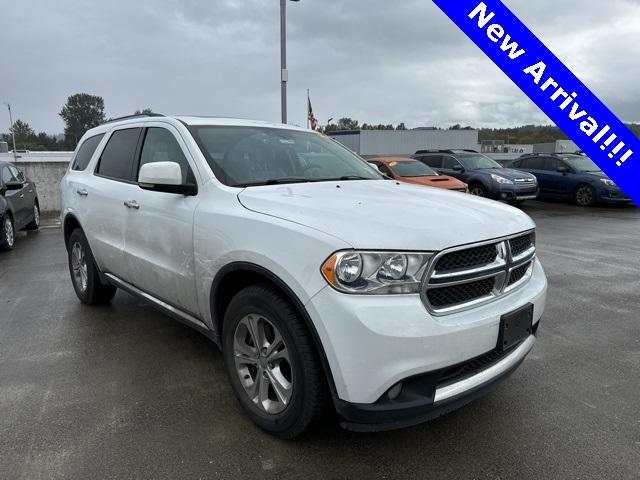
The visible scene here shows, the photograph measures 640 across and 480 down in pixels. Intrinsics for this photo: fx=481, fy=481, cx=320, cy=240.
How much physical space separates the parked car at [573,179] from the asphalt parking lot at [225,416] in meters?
10.8

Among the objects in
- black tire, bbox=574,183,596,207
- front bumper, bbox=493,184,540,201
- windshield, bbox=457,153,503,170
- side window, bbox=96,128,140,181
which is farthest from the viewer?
windshield, bbox=457,153,503,170

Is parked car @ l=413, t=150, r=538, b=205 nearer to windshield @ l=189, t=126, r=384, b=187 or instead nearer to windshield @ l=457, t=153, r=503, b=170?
windshield @ l=457, t=153, r=503, b=170

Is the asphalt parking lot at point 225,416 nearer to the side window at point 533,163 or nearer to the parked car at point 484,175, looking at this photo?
the parked car at point 484,175

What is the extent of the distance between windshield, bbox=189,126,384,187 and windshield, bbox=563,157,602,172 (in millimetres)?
13298

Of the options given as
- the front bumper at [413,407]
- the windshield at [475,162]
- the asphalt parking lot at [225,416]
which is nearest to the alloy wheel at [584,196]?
the windshield at [475,162]

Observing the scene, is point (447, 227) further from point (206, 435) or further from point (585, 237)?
point (585, 237)

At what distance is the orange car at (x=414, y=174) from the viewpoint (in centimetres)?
1145

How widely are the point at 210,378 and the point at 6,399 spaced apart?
4.25ft

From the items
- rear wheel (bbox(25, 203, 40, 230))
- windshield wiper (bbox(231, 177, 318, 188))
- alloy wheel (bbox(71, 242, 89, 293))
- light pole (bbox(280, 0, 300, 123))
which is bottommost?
rear wheel (bbox(25, 203, 40, 230))

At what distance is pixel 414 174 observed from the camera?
11.8 meters

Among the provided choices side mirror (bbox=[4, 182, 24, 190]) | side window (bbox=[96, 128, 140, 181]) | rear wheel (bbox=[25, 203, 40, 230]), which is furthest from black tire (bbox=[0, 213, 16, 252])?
side window (bbox=[96, 128, 140, 181])

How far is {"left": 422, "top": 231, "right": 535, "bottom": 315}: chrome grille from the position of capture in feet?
7.33

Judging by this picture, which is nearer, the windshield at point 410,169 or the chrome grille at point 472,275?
the chrome grille at point 472,275

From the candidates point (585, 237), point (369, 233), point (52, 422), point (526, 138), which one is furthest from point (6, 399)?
point (526, 138)
